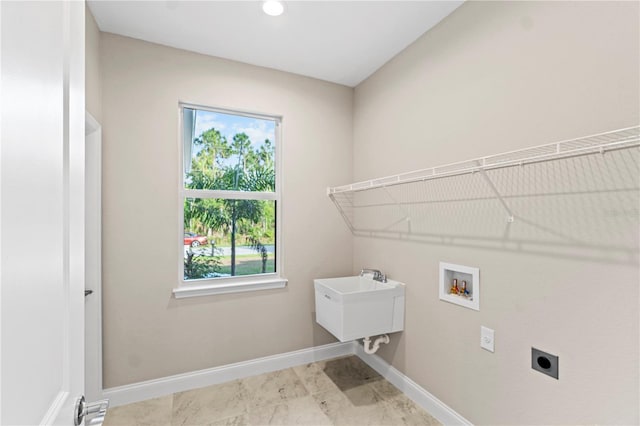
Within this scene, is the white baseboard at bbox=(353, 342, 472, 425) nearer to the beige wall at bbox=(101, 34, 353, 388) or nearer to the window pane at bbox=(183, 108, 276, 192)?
the beige wall at bbox=(101, 34, 353, 388)

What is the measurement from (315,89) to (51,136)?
2501mm

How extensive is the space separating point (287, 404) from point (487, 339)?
53.5 inches

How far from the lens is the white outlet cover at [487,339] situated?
1734mm

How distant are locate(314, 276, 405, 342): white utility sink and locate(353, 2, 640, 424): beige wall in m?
0.09

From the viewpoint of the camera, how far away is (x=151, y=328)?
2.31 metres

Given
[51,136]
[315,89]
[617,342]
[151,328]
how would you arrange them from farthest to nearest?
[315,89] → [151,328] → [617,342] → [51,136]

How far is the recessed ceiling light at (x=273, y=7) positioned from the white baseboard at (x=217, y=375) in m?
2.49

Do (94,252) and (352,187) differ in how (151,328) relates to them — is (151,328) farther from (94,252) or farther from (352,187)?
(352,187)

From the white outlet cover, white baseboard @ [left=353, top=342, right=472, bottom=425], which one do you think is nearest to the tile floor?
white baseboard @ [left=353, top=342, right=472, bottom=425]

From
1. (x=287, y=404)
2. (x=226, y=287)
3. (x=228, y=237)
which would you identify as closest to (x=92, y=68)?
(x=228, y=237)

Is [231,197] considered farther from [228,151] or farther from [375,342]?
[375,342]

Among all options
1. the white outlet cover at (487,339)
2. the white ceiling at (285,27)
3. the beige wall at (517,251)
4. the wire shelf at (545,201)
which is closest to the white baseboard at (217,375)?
the beige wall at (517,251)

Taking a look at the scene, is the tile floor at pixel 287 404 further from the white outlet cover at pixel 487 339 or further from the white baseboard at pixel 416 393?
the white outlet cover at pixel 487 339

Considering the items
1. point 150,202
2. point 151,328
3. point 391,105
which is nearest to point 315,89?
point 391,105
